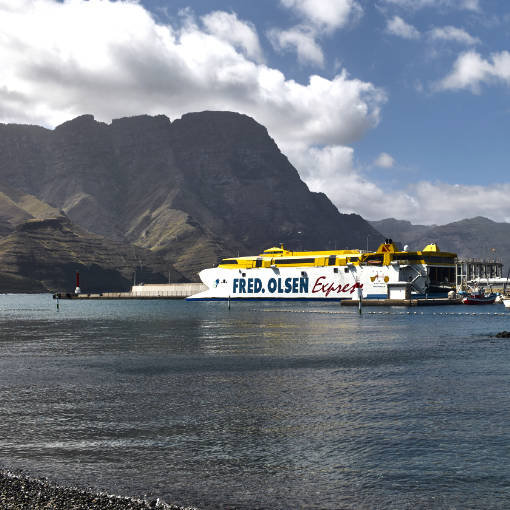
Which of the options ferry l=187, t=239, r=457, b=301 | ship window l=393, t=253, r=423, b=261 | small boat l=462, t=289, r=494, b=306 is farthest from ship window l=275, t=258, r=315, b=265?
small boat l=462, t=289, r=494, b=306

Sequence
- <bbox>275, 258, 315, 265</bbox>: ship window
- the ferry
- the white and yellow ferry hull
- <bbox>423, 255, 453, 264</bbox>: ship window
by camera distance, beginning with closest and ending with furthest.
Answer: the ferry
the white and yellow ferry hull
<bbox>423, 255, 453, 264</bbox>: ship window
<bbox>275, 258, 315, 265</bbox>: ship window

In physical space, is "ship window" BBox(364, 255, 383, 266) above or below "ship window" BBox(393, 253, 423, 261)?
below

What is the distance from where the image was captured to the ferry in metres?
113

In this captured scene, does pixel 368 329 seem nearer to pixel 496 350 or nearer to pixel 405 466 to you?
pixel 496 350

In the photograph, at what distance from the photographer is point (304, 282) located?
12206cm

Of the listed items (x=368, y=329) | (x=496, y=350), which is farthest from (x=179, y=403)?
(x=368, y=329)

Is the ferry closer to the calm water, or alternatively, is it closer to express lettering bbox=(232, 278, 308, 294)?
→ express lettering bbox=(232, 278, 308, 294)

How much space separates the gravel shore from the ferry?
303 feet

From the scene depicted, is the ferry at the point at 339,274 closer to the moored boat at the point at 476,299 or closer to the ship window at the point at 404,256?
the ship window at the point at 404,256

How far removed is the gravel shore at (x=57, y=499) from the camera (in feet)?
39.1

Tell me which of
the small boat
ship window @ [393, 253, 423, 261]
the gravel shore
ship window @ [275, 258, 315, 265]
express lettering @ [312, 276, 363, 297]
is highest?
ship window @ [393, 253, 423, 261]

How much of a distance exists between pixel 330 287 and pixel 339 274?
3.44 metres

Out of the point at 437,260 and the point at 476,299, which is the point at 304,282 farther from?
the point at 476,299

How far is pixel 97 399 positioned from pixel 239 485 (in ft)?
37.4
